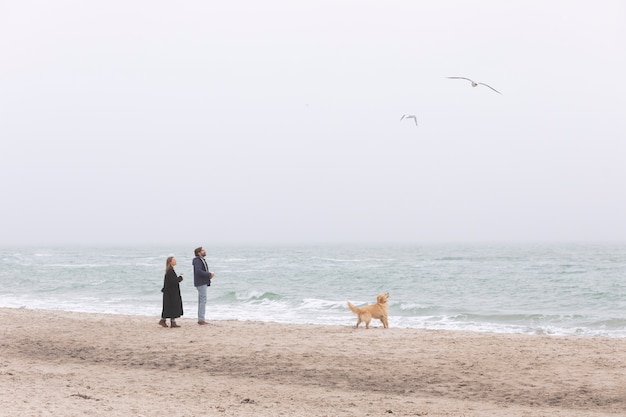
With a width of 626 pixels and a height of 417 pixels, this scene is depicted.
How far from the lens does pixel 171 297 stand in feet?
40.1

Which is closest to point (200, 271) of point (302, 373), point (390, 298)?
point (302, 373)

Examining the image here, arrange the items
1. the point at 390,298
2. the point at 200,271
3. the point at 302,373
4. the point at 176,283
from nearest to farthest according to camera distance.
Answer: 1. the point at 302,373
2. the point at 176,283
3. the point at 200,271
4. the point at 390,298

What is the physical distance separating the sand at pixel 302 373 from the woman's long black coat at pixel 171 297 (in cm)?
30

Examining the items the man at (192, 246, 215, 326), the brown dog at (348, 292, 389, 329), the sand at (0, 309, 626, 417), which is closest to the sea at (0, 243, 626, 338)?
the brown dog at (348, 292, 389, 329)

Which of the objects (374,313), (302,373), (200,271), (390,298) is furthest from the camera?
(390,298)

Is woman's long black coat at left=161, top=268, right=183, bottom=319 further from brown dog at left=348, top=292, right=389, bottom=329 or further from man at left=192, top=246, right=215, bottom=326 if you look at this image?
brown dog at left=348, top=292, right=389, bottom=329

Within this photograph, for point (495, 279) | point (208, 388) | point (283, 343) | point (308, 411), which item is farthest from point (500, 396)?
point (495, 279)

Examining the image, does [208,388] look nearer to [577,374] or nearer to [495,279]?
[577,374]

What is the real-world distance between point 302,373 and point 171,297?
4.26 meters

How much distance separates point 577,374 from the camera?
27.6 feet

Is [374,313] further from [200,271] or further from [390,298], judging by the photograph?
[390,298]

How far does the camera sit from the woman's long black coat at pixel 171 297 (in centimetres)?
1200

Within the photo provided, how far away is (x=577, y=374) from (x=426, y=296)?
16.0 m

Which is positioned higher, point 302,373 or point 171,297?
point 171,297
